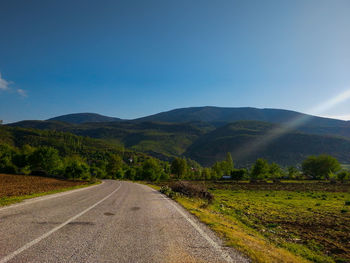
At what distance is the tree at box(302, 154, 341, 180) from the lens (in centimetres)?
11325

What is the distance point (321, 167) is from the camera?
114625 millimetres

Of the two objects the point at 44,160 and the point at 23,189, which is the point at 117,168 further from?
the point at 23,189

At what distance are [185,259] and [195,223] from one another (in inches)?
175

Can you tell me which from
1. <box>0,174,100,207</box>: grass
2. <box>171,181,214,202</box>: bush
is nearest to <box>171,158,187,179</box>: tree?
<box>0,174,100,207</box>: grass

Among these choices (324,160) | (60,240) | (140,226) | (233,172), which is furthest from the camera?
(324,160)

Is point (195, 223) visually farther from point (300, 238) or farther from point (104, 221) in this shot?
point (300, 238)

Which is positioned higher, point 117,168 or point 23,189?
point 23,189

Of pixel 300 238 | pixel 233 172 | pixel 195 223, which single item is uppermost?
pixel 195 223

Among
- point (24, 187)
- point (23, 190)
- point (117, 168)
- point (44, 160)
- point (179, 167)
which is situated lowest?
point (117, 168)

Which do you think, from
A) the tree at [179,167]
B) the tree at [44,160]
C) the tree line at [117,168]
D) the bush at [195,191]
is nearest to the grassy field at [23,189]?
the bush at [195,191]

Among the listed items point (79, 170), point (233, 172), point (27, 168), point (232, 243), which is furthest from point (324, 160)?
point (27, 168)

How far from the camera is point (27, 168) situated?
67.8 m

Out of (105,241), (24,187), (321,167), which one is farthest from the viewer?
(321,167)

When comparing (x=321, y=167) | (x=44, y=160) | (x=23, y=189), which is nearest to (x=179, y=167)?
(x=44, y=160)
